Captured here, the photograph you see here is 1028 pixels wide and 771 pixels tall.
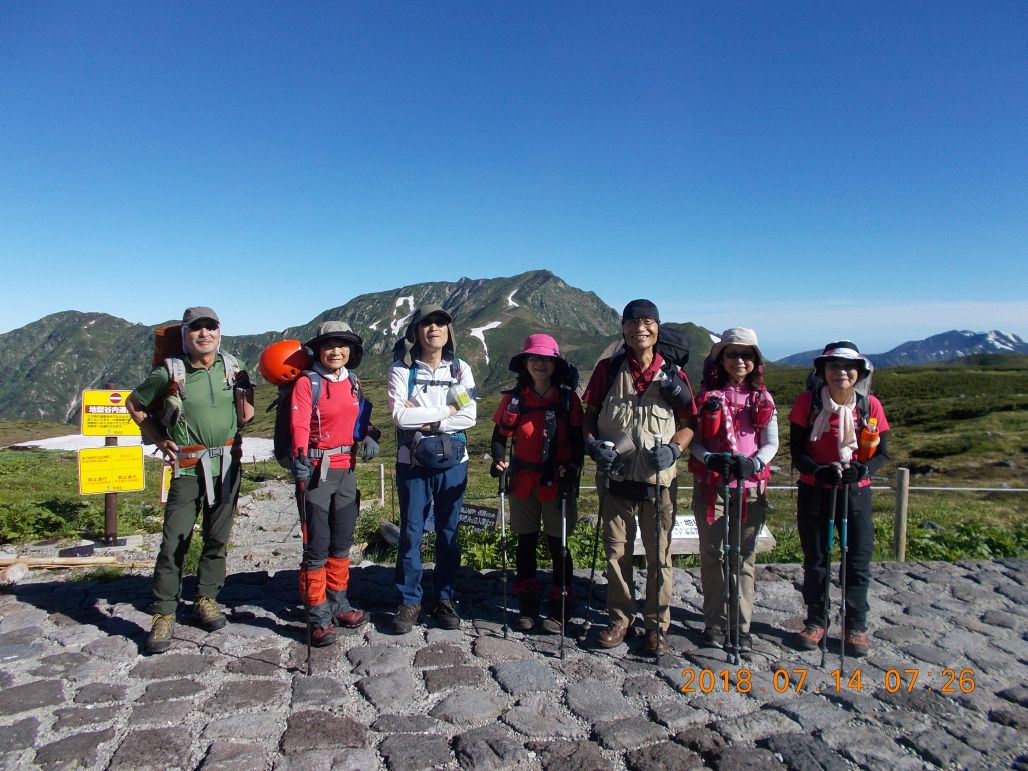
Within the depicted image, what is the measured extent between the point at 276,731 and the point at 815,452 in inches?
187

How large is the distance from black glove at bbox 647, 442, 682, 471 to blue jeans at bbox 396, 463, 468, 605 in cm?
174

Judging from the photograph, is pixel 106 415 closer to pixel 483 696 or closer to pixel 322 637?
pixel 322 637

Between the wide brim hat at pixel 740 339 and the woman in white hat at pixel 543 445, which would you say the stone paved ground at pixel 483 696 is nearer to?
the woman in white hat at pixel 543 445

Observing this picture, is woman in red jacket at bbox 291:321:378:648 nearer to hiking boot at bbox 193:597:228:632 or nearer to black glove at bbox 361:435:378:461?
black glove at bbox 361:435:378:461

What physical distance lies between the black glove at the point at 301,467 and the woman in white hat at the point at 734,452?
3.28m

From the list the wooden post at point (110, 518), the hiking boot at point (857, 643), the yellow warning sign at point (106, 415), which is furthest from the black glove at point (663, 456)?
the wooden post at point (110, 518)

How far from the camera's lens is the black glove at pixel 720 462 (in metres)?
5.18

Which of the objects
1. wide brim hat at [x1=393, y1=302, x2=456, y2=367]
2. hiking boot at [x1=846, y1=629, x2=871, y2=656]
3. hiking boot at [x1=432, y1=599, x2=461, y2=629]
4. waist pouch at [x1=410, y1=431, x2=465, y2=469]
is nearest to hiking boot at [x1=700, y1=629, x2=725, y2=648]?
hiking boot at [x1=846, y1=629, x2=871, y2=656]

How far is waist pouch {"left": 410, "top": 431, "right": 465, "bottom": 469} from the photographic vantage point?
566 cm

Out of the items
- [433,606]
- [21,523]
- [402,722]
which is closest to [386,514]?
[21,523]

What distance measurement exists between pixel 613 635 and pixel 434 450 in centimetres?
224

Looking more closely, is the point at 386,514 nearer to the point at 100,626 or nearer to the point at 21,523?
the point at 21,523

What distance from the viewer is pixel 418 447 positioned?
18.6 feet

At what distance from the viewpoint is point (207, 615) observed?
5781mm
